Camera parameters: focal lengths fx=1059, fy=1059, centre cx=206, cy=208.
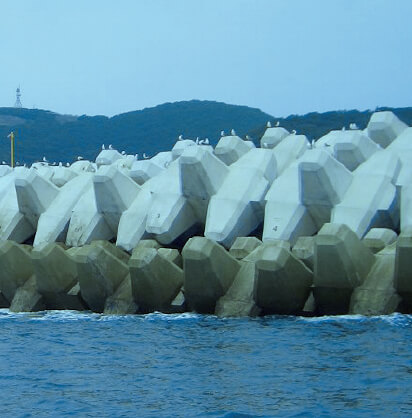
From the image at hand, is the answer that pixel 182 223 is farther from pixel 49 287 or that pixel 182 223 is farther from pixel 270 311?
pixel 270 311

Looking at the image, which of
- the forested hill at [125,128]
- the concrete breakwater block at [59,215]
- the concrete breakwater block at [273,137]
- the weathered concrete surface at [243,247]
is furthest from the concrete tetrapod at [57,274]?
the forested hill at [125,128]

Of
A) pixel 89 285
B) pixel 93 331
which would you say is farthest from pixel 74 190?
pixel 93 331

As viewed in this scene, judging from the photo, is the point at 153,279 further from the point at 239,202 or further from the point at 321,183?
the point at 321,183

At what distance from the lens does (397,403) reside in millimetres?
10898

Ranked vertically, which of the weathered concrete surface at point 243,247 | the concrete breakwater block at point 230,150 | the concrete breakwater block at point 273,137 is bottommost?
the weathered concrete surface at point 243,247

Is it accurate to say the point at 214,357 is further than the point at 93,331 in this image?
No

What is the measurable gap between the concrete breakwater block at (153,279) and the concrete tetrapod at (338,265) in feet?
8.58

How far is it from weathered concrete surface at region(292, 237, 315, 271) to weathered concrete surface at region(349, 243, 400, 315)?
1030 mm

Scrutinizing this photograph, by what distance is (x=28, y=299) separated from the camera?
1975 centimetres

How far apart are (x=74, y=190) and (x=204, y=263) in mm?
8683

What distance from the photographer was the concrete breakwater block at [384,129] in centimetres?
2439

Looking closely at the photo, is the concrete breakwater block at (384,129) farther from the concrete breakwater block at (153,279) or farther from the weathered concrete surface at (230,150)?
the concrete breakwater block at (153,279)

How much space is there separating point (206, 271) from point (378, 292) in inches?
107

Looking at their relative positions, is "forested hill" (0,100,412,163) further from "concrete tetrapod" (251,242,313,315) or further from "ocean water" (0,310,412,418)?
"ocean water" (0,310,412,418)
